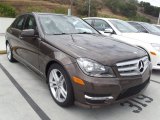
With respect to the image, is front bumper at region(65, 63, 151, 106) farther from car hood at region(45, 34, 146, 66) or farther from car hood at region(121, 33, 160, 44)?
car hood at region(121, 33, 160, 44)

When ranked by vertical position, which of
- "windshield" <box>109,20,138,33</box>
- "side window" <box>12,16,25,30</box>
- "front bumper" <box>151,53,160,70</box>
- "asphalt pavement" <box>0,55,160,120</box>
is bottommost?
"asphalt pavement" <box>0,55,160,120</box>

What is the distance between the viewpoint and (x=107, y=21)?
23.7ft

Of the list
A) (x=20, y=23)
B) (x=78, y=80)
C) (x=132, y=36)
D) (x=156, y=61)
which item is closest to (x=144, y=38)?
(x=132, y=36)

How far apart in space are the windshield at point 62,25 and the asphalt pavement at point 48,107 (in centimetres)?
118

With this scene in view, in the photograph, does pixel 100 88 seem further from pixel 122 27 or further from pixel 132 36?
pixel 122 27

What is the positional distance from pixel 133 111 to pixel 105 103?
0.72 m

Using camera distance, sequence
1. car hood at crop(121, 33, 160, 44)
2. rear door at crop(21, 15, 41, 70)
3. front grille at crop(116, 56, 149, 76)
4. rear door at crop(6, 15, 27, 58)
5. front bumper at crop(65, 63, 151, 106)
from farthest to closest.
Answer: car hood at crop(121, 33, 160, 44)
rear door at crop(6, 15, 27, 58)
rear door at crop(21, 15, 41, 70)
front grille at crop(116, 56, 149, 76)
front bumper at crop(65, 63, 151, 106)

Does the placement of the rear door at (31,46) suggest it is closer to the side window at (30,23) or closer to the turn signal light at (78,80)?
the side window at (30,23)

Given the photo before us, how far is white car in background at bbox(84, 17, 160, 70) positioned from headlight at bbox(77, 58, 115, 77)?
280 centimetres

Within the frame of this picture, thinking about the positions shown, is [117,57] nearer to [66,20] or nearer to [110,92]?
[110,92]

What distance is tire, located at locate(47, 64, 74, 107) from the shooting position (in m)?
3.25

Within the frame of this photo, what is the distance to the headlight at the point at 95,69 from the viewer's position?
302cm

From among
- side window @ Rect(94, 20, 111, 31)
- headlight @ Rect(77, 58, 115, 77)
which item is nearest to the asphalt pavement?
headlight @ Rect(77, 58, 115, 77)

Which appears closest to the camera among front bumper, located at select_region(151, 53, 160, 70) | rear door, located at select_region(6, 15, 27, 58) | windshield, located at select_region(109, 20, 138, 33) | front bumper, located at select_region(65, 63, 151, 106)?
front bumper, located at select_region(65, 63, 151, 106)
